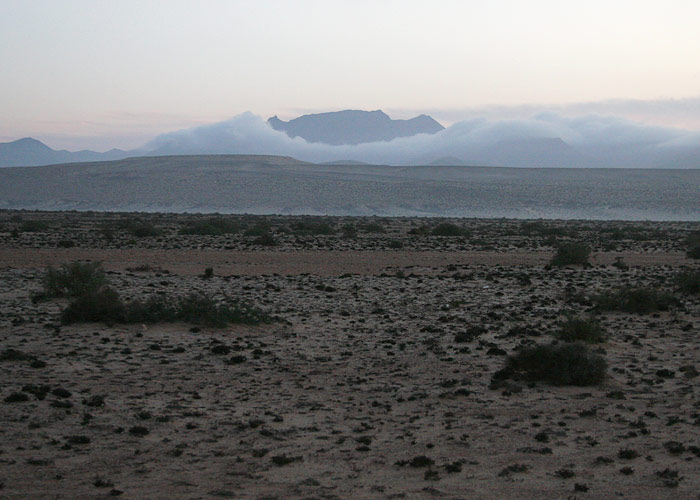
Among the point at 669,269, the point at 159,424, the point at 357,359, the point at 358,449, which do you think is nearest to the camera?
the point at 358,449

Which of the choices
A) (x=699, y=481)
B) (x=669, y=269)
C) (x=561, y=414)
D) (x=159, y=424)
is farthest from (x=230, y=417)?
(x=669, y=269)

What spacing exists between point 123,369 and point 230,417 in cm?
325

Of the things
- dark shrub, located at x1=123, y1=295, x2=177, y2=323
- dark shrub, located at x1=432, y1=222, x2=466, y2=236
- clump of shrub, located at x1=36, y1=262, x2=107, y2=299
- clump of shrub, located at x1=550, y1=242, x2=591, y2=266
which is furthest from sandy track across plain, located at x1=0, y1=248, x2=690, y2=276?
dark shrub, located at x1=432, y1=222, x2=466, y2=236

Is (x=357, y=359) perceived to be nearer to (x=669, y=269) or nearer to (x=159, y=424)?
(x=159, y=424)

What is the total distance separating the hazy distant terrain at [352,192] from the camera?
110 m

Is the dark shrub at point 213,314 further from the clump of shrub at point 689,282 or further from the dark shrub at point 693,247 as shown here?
the dark shrub at point 693,247

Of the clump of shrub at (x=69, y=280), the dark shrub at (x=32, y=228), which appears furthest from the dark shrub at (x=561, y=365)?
the dark shrub at (x=32, y=228)

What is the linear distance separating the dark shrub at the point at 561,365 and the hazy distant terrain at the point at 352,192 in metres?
96.5

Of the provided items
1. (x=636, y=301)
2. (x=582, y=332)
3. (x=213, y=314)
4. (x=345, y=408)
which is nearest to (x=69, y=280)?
(x=213, y=314)

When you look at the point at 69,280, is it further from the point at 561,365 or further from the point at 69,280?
the point at 561,365

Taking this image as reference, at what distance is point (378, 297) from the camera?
22156mm

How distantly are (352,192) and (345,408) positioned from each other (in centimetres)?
10684

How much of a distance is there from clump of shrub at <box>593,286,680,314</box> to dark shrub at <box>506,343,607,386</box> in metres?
7.07

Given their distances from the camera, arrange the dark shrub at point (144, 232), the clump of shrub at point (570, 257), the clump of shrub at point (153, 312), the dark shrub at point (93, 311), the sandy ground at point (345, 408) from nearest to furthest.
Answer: the sandy ground at point (345, 408)
the dark shrub at point (93, 311)
the clump of shrub at point (153, 312)
the clump of shrub at point (570, 257)
the dark shrub at point (144, 232)
